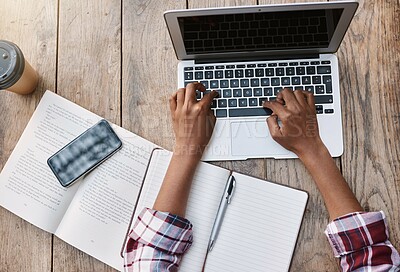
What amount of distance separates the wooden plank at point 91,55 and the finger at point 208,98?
161mm

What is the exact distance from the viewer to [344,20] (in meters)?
0.67

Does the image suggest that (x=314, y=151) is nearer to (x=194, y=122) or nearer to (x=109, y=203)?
(x=194, y=122)

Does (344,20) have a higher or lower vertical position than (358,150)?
higher

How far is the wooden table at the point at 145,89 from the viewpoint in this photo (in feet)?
2.56

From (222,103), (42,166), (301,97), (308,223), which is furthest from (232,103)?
(42,166)

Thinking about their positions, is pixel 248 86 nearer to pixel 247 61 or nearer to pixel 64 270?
pixel 247 61

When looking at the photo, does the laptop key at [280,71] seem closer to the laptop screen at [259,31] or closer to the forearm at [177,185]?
the laptop screen at [259,31]

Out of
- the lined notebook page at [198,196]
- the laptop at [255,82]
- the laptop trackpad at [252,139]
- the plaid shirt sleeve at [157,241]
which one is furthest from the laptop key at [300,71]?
the plaid shirt sleeve at [157,241]

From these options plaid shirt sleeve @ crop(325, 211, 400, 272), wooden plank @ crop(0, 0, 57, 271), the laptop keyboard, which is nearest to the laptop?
the laptop keyboard

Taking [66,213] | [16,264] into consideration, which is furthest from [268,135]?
[16,264]

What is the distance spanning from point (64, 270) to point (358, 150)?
1.81 feet

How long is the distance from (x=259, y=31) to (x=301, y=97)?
14 centimetres

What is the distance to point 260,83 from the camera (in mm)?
791

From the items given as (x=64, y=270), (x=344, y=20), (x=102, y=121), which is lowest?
(x=64, y=270)
